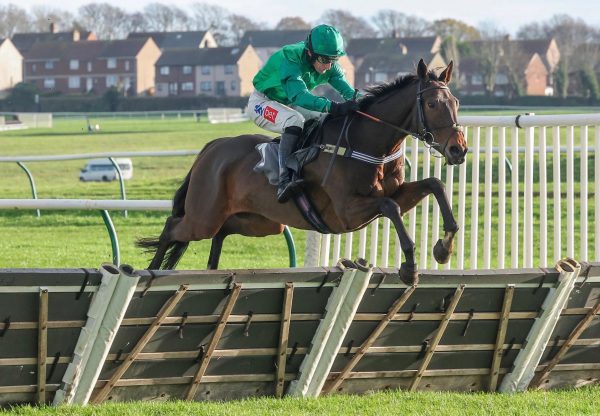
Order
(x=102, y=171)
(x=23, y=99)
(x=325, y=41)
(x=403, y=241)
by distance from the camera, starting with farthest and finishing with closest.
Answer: (x=23, y=99) < (x=102, y=171) < (x=325, y=41) < (x=403, y=241)

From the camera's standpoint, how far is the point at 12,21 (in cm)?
11725

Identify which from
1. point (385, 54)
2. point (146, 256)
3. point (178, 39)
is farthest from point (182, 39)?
point (146, 256)

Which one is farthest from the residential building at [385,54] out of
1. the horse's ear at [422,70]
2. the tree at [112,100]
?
the horse's ear at [422,70]

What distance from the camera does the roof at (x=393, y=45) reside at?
95062mm

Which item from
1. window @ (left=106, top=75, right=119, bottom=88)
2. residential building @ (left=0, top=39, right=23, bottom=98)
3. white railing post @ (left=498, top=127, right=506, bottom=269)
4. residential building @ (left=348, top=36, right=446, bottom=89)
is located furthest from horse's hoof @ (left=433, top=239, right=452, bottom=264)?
window @ (left=106, top=75, right=119, bottom=88)

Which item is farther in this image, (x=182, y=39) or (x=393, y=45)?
(x=182, y=39)

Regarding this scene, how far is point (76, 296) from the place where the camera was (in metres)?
4.96

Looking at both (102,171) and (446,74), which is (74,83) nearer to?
(102,171)

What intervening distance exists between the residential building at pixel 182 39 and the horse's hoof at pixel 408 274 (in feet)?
335

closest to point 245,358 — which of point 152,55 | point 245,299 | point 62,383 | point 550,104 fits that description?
point 245,299

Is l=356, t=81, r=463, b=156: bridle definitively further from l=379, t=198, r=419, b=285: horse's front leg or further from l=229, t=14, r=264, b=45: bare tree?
l=229, t=14, r=264, b=45: bare tree

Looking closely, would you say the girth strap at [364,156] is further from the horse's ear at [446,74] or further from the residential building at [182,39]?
the residential building at [182,39]

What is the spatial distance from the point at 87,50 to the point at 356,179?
295 ft

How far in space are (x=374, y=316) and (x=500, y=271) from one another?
65 cm
